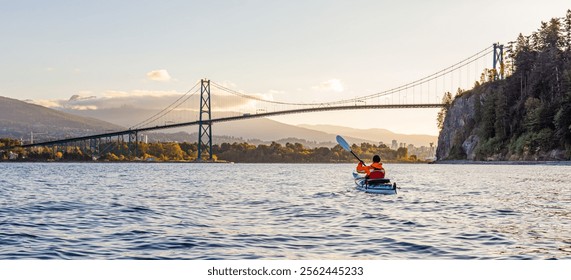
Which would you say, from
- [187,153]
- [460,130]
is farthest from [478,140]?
[187,153]

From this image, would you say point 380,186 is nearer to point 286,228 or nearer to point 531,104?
point 286,228

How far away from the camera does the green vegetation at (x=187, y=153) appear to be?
158 m

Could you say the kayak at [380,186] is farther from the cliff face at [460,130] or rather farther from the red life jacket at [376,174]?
the cliff face at [460,130]

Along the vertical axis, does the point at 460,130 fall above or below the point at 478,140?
above

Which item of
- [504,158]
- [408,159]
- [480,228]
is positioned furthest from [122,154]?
[480,228]

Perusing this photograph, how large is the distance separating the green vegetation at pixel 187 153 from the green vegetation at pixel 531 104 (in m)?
63.7

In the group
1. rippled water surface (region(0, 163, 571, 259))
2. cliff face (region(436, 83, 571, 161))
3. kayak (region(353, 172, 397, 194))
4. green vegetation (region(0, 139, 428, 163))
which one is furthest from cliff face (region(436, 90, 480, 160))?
rippled water surface (region(0, 163, 571, 259))

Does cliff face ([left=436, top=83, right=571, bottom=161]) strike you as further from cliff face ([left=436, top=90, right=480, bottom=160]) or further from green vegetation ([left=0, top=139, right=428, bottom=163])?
green vegetation ([left=0, top=139, right=428, bottom=163])

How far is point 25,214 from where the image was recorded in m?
21.3

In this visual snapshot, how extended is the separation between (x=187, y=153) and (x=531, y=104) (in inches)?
3614

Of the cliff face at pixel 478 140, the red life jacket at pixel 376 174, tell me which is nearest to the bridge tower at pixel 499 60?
the cliff face at pixel 478 140

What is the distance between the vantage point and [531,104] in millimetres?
97250

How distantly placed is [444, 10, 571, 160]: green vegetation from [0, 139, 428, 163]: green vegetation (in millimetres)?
63654
